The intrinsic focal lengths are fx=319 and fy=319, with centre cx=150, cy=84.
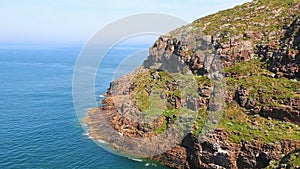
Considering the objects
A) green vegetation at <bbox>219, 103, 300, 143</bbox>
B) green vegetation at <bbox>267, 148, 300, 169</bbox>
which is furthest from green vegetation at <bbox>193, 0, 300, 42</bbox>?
green vegetation at <bbox>267, 148, 300, 169</bbox>

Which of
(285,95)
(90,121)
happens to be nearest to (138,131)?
(90,121)

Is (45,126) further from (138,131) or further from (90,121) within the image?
(138,131)

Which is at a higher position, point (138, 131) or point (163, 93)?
point (163, 93)

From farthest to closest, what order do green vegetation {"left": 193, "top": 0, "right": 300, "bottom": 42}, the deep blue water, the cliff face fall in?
green vegetation {"left": 193, "top": 0, "right": 300, "bottom": 42}, the deep blue water, the cliff face

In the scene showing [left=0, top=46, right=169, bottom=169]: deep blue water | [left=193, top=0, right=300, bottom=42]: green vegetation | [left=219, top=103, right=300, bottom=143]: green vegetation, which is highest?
[left=193, top=0, right=300, bottom=42]: green vegetation

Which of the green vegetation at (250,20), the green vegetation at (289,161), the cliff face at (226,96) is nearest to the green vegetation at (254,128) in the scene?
the cliff face at (226,96)

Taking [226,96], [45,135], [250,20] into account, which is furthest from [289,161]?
[45,135]

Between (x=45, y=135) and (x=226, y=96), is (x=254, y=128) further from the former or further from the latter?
(x=45, y=135)

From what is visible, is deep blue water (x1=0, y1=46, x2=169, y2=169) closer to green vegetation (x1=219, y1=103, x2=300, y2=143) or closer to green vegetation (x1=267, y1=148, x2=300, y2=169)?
green vegetation (x1=219, y1=103, x2=300, y2=143)

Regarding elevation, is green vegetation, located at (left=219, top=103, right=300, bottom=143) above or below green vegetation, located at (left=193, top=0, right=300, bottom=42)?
below
